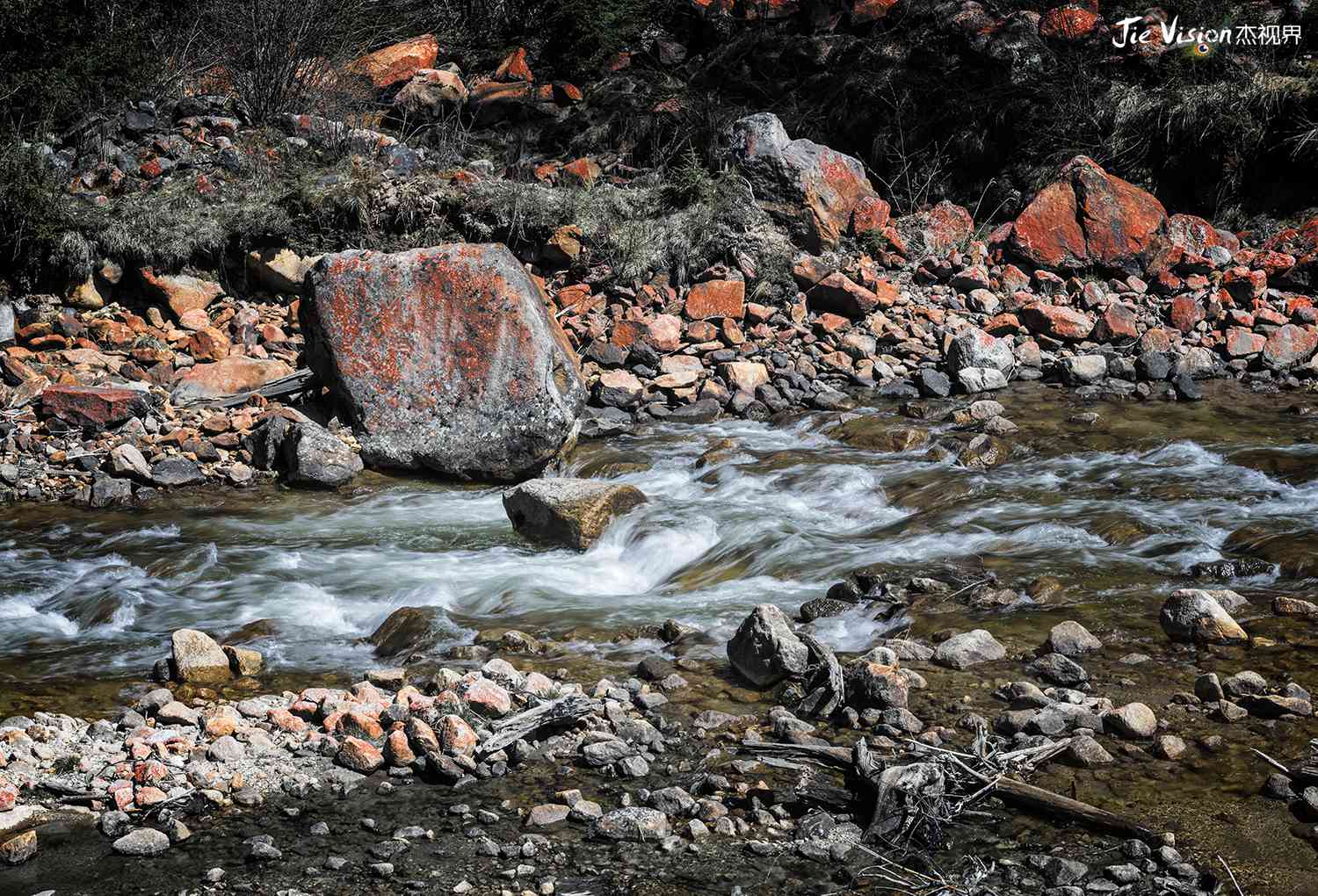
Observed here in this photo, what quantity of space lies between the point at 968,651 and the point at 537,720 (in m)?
1.57

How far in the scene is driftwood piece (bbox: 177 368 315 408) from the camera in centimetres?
774

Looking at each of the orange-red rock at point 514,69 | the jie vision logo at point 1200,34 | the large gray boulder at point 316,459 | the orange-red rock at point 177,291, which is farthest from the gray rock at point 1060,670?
the orange-red rock at point 514,69

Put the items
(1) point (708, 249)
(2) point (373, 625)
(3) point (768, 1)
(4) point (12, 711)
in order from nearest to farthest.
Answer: (4) point (12, 711)
(2) point (373, 625)
(1) point (708, 249)
(3) point (768, 1)

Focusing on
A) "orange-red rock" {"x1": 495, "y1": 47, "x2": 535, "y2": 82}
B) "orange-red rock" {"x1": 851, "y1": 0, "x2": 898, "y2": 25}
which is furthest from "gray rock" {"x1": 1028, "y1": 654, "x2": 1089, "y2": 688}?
"orange-red rock" {"x1": 495, "y1": 47, "x2": 535, "y2": 82}

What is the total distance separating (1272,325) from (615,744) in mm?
7933

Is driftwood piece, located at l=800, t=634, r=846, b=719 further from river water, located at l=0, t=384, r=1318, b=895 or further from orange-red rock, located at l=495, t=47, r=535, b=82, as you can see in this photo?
orange-red rock, located at l=495, t=47, r=535, b=82

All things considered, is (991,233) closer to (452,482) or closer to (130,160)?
(452,482)

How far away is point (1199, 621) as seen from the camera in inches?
149

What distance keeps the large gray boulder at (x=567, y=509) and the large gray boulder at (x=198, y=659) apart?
198cm

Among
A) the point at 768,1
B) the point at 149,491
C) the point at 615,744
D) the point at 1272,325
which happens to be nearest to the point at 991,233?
the point at 1272,325

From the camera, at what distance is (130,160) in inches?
430

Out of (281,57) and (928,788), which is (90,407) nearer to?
(928,788)

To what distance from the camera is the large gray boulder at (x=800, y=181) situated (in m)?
10.5

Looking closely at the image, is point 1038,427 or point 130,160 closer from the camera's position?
point 1038,427
